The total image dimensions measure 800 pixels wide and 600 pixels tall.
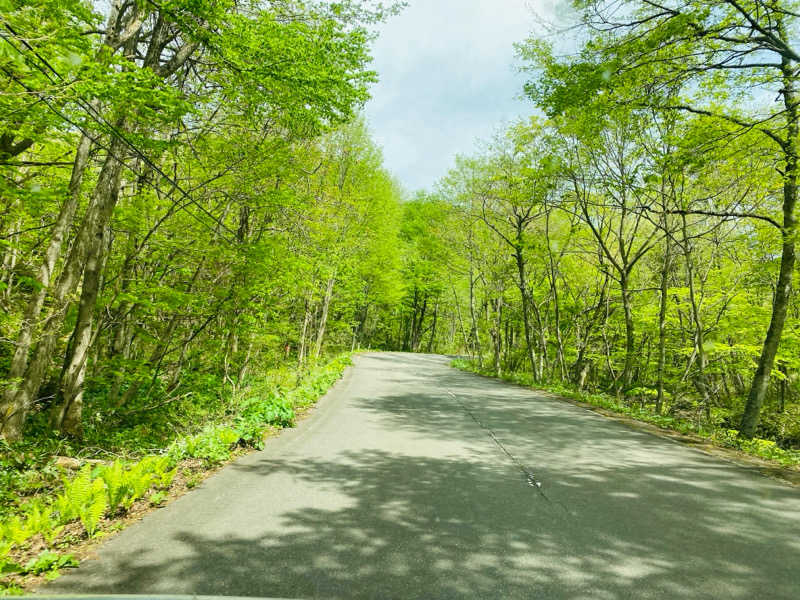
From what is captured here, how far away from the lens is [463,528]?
12.7 ft

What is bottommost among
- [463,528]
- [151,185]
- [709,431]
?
[463,528]

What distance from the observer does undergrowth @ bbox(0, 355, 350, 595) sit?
10.7ft

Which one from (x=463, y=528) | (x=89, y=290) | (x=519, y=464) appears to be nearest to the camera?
(x=463, y=528)

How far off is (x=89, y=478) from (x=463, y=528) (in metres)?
3.57

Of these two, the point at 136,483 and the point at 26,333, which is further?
the point at 26,333

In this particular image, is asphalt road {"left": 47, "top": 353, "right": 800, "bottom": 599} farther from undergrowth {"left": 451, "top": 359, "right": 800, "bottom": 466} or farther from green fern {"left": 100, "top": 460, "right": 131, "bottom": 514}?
undergrowth {"left": 451, "top": 359, "right": 800, "bottom": 466}

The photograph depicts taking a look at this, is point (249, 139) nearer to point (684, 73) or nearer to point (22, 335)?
point (22, 335)

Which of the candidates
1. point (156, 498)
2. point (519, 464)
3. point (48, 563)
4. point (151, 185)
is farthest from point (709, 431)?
point (151, 185)

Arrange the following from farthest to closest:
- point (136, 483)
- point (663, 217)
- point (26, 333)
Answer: point (663, 217), point (26, 333), point (136, 483)

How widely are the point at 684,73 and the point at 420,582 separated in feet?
31.5

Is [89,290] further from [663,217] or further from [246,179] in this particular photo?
[663,217]

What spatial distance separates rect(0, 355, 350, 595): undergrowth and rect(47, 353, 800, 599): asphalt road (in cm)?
33

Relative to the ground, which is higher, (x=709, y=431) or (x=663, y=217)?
(x=663, y=217)

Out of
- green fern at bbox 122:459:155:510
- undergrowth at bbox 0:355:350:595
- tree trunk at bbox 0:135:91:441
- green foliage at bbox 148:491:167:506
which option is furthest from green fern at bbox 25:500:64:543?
tree trunk at bbox 0:135:91:441
